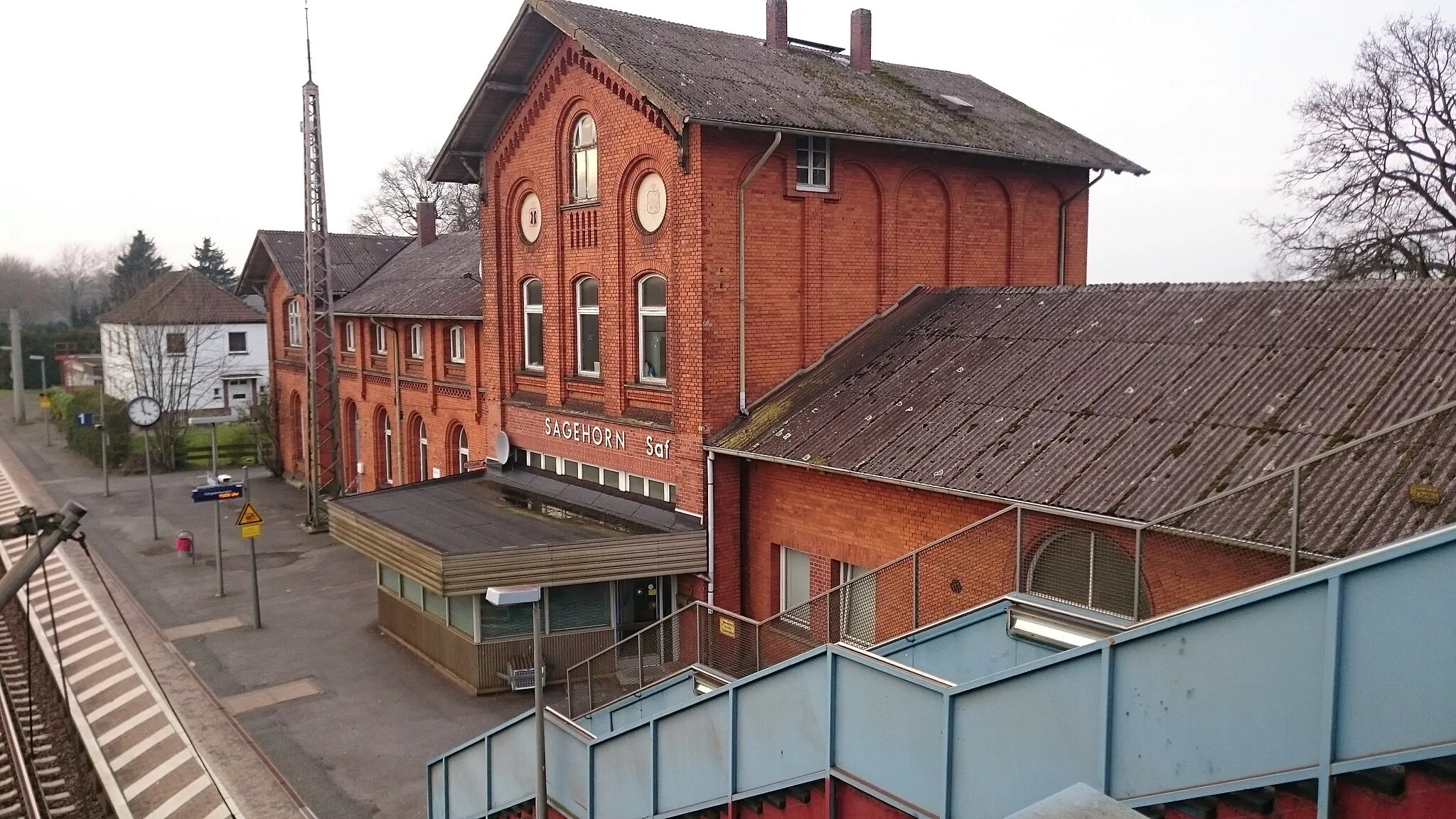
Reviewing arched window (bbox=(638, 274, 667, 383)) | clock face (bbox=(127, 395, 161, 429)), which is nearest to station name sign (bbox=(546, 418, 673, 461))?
arched window (bbox=(638, 274, 667, 383))

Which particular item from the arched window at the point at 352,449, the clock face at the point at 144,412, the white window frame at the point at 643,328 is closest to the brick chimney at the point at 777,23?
the white window frame at the point at 643,328

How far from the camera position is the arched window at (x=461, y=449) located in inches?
1065

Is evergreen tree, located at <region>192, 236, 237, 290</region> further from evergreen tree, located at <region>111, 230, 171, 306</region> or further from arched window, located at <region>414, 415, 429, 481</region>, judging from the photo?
arched window, located at <region>414, 415, 429, 481</region>

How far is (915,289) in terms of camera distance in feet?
59.9

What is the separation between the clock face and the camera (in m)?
30.9

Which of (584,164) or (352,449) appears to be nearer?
(584,164)

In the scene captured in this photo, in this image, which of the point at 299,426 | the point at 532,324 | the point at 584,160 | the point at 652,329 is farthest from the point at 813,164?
the point at 299,426

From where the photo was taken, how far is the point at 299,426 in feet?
126

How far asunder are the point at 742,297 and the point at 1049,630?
325 inches

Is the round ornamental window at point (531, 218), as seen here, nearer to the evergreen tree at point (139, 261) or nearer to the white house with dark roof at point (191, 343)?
the white house with dark roof at point (191, 343)

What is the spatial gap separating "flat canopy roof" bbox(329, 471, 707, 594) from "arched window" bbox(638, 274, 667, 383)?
2.19 m

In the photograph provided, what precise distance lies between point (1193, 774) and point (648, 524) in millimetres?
11750

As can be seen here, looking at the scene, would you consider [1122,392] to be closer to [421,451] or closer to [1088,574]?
[1088,574]

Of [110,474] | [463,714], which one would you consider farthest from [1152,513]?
[110,474]
